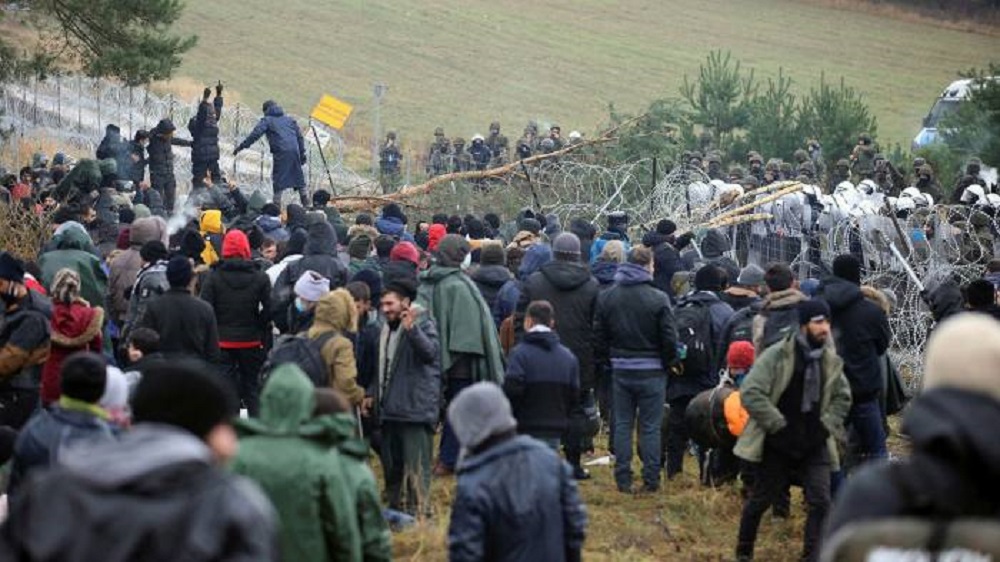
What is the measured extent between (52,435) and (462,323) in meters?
5.02

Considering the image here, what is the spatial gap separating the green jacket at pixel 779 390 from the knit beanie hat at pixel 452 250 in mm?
2540

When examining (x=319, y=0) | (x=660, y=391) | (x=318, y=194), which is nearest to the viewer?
(x=660, y=391)

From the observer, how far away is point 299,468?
6.82 meters

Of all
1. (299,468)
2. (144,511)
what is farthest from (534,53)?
(144,511)

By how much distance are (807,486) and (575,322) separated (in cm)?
288

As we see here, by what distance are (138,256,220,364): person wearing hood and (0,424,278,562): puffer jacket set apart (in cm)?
719

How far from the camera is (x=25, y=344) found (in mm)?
A: 10867

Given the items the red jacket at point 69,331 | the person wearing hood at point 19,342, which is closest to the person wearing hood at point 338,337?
the red jacket at point 69,331

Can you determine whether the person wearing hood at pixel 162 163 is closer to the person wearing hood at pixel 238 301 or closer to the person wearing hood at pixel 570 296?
the person wearing hood at pixel 238 301

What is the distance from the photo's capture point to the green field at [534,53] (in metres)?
56.4

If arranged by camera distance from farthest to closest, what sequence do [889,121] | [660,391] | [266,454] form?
[889,121], [660,391], [266,454]

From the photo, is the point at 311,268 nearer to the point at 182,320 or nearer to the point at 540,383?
the point at 182,320

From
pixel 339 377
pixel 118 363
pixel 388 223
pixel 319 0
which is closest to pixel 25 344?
pixel 339 377

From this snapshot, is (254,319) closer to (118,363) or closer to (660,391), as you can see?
(118,363)
